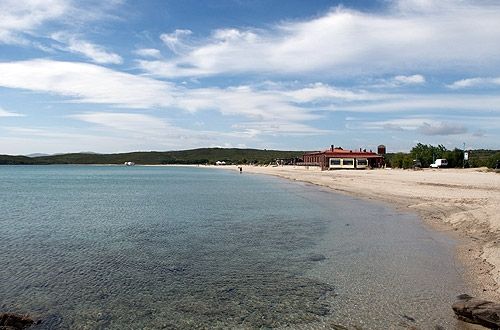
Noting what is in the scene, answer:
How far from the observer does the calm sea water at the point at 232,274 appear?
32.5 ft

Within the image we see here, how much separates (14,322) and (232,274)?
627 centimetres

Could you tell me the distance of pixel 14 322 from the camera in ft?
29.6

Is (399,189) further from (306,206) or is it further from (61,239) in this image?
(61,239)

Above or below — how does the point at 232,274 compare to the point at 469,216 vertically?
below

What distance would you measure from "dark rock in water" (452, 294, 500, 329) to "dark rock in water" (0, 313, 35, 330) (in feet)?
31.0

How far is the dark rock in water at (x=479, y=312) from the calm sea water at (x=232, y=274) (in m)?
0.31

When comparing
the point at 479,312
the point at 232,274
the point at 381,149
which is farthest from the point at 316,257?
the point at 381,149

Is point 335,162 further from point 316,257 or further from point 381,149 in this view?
point 316,257

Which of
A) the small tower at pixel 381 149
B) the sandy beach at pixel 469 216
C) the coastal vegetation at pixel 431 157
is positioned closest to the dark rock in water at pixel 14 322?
the sandy beach at pixel 469 216

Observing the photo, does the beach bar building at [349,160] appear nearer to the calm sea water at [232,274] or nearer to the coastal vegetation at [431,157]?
the coastal vegetation at [431,157]

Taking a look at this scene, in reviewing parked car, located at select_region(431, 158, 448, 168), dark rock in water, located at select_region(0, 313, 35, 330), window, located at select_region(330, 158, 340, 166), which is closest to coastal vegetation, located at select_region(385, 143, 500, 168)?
parked car, located at select_region(431, 158, 448, 168)

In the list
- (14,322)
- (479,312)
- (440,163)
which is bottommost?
(14,322)

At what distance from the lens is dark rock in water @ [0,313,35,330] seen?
8820 millimetres

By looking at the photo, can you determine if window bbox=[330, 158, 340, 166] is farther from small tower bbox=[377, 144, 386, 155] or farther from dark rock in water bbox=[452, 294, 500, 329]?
dark rock in water bbox=[452, 294, 500, 329]
